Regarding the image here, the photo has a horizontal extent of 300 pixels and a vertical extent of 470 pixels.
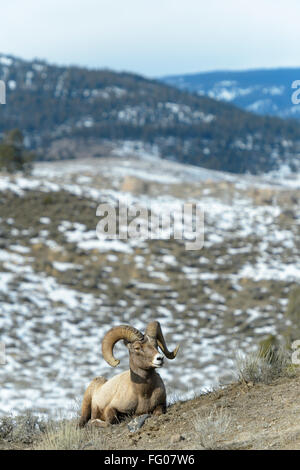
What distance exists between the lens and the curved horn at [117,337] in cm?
659

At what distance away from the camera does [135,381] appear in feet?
21.6

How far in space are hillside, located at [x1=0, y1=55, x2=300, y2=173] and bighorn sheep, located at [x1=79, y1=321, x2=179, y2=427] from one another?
99713 mm

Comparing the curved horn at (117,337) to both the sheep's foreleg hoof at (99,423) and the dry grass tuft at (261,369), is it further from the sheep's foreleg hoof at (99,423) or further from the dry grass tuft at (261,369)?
the dry grass tuft at (261,369)

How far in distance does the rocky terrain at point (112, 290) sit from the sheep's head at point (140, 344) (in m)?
6.04

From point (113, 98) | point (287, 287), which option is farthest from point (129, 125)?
point (287, 287)

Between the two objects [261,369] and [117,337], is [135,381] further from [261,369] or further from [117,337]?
[261,369]

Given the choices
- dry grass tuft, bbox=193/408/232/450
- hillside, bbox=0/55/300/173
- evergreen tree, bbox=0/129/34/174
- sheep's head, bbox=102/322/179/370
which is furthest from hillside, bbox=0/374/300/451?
hillside, bbox=0/55/300/173

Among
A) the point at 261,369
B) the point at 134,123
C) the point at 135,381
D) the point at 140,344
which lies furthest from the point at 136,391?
the point at 134,123

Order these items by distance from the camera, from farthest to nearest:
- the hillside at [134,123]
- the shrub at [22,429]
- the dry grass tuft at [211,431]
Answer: the hillside at [134,123] → the shrub at [22,429] → the dry grass tuft at [211,431]

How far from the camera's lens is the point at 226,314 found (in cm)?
2205

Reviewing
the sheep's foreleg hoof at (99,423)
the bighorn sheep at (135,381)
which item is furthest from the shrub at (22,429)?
the bighorn sheep at (135,381)

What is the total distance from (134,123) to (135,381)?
142619 mm

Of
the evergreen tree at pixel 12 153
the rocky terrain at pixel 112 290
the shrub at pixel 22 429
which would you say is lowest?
the rocky terrain at pixel 112 290
